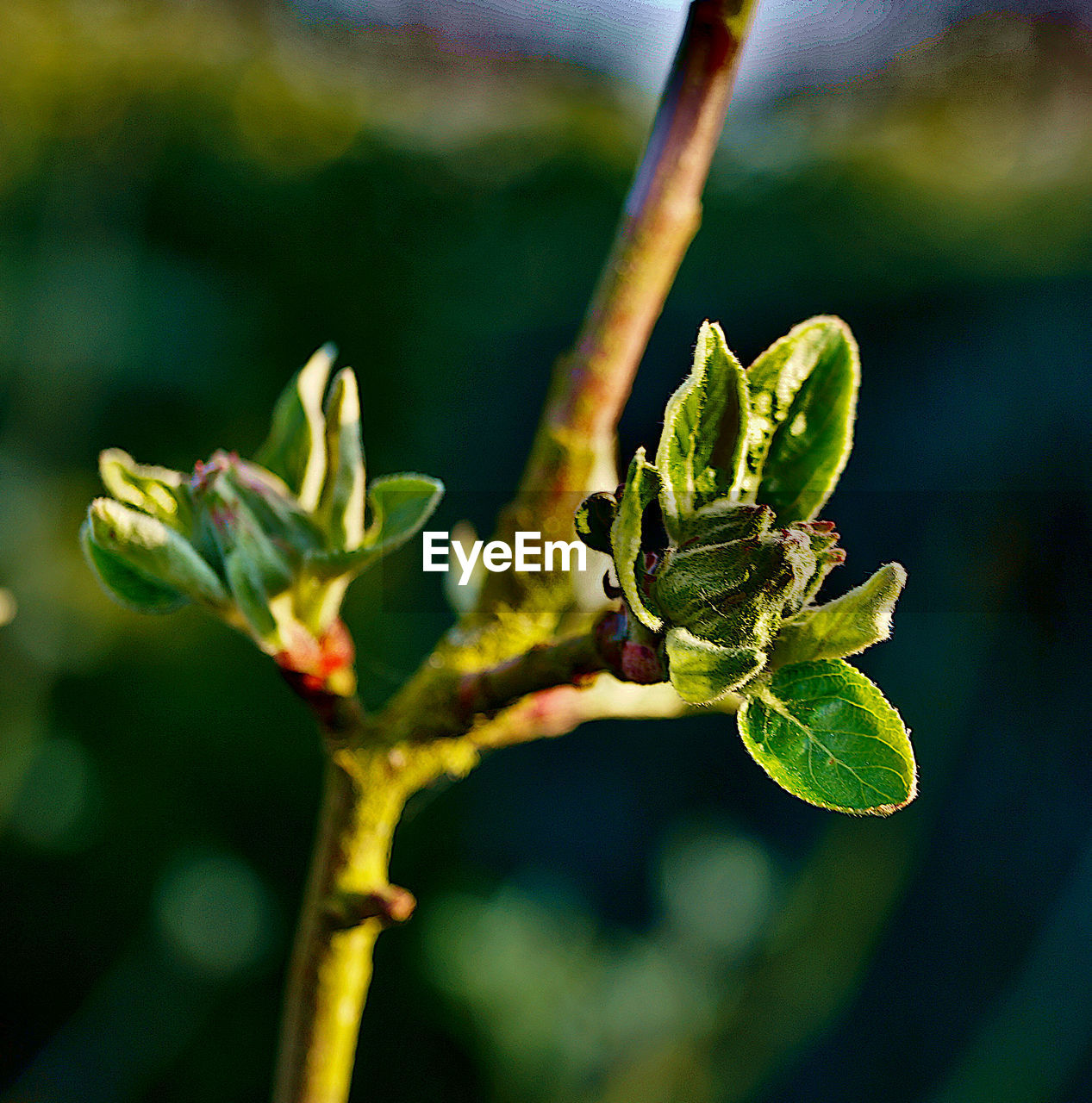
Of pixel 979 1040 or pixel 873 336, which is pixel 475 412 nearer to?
pixel 873 336

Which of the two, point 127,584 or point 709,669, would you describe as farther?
point 127,584

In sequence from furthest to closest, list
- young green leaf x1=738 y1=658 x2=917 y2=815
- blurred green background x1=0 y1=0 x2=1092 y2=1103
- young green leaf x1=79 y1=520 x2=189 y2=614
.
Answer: blurred green background x1=0 y1=0 x2=1092 y2=1103, young green leaf x1=79 y1=520 x2=189 y2=614, young green leaf x1=738 y1=658 x2=917 y2=815

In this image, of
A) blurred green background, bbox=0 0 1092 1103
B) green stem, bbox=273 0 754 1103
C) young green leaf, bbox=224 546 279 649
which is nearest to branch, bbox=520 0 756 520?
green stem, bbox=273 0 754 1103

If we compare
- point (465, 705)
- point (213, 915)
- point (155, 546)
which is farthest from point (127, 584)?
point (213, 915)

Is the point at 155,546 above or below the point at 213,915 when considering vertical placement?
above

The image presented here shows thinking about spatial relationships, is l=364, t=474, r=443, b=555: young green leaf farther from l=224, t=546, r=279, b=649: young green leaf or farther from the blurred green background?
the blurred green background

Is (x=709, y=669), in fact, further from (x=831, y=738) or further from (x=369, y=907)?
(x=369, y=907)

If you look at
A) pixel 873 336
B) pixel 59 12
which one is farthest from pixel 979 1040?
pixel 59 12
